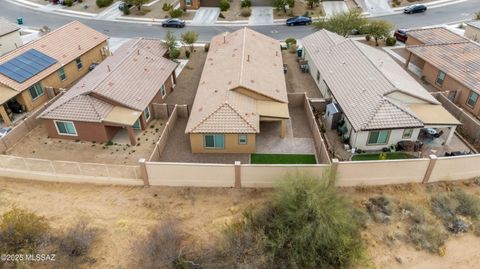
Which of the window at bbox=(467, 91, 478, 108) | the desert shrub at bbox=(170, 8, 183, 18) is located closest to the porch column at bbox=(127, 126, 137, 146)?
the window at bbox=(467, 91, 478, 108)

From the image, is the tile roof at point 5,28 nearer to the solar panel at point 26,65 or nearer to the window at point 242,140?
the solar panel at point 26,65

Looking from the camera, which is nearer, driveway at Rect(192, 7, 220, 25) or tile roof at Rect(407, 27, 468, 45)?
tile roof at Rect(407, 27, 468, 45)

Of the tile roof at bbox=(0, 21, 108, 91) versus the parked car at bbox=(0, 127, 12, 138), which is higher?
the tile roof at bbox=(0, 21, 108, 91)

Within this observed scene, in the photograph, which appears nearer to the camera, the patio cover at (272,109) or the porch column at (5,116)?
the patio cover at (272,109)

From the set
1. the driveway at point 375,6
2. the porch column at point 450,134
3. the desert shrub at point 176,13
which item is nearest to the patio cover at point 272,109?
the porch column at point 450,134

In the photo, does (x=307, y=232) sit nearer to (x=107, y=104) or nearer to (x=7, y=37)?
(x=107, y=104)

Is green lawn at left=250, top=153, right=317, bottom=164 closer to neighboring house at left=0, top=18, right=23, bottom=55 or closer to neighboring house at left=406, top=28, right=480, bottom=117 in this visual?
neighboring house at left=406, top=28, right=480, bottom=117
